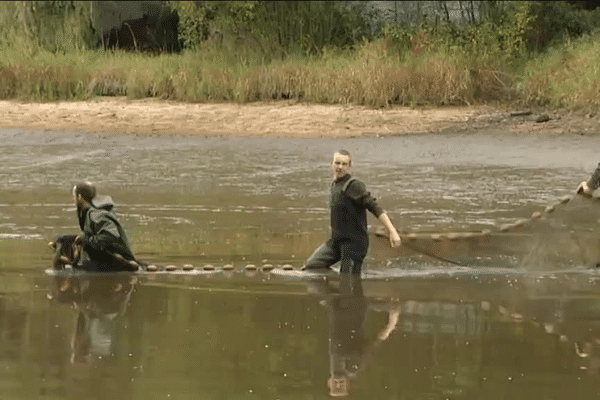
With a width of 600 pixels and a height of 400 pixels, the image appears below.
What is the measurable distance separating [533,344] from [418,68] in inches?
611

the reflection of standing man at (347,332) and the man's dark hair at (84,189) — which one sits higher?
the man's dark hair at (84,189)

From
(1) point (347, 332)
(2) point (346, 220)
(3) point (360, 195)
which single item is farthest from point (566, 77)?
(1) point (347, 332)

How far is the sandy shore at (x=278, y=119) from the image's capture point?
20.7 meters

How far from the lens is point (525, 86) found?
898 inches

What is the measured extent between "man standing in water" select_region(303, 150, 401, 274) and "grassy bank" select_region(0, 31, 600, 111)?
12.3m

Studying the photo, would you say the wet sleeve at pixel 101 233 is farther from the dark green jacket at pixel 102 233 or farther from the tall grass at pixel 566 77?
the tall grass at pixel 566 77

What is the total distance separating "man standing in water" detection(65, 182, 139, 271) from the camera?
9688mm

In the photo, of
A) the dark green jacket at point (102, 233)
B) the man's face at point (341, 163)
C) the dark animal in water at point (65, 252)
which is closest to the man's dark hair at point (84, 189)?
the dark green jacket at point (102, 233)

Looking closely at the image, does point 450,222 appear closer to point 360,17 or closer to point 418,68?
point 418,68

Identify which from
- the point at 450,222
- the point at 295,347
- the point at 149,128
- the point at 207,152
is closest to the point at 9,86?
the point at 149,128

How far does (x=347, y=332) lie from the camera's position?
808 cm

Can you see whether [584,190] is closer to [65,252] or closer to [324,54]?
[65,252]

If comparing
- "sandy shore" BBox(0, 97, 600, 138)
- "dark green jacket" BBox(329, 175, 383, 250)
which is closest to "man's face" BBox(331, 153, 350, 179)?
"dark green jacket" BBox(329, 175, 383, 250)

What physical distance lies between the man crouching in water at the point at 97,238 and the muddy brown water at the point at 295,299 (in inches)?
5.6
